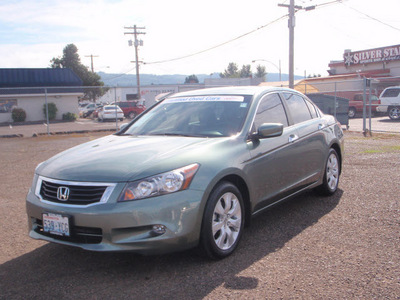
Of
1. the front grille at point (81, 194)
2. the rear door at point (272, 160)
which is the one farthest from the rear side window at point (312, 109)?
the front grille at point (81, 194)

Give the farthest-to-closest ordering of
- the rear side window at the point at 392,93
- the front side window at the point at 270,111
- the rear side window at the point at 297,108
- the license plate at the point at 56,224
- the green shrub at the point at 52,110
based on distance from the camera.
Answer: the green shrub at the point at 52,110
the rear side window at the point at 392,93
the rear side window at the point at 297,108
the front side window at the point at 270,111
the license plate at the point at 56,224

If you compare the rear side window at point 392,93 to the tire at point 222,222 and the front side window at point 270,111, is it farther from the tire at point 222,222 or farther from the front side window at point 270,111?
the tire at point 222,222

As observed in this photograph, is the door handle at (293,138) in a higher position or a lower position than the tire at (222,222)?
higher

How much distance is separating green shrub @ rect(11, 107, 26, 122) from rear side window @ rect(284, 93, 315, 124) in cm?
3131

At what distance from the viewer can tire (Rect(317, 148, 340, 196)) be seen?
586 cm

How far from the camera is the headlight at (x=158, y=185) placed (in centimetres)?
342

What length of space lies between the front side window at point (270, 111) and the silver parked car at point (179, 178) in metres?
0.02

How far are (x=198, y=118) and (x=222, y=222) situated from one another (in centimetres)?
137

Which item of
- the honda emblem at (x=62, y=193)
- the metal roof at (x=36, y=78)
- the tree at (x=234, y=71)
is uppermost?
the tree at (x=234, y=71)

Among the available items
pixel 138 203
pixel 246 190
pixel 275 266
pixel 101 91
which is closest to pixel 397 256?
pixel 275 266

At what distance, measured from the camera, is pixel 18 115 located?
32.9 meters

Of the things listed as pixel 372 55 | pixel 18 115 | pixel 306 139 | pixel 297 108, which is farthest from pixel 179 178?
pixel 372 55

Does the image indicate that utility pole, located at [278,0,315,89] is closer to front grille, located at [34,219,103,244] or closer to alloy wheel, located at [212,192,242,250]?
alloy wheel, located at [212,192,242,250]

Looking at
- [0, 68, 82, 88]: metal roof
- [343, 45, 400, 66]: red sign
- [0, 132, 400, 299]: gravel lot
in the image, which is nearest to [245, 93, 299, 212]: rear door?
[0, 132, 400, 299]: gravel lot
